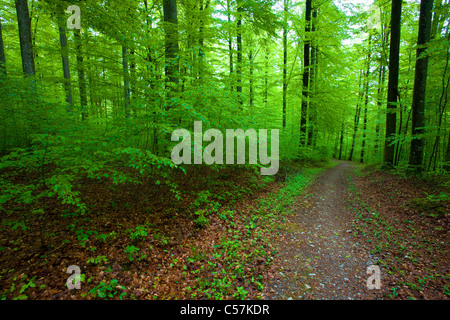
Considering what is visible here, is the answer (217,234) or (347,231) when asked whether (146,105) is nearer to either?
(217,234)

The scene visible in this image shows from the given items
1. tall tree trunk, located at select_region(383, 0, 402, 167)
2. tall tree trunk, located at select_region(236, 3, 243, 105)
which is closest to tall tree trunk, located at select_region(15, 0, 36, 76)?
tall tree trunk, located at select_region(236, 3, 243, 105)

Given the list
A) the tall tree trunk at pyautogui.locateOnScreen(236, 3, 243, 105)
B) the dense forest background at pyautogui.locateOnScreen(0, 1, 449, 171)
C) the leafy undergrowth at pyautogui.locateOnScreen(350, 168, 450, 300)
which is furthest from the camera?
the tall tree trunk at pyautogui.locateOnScreen(236, 3, 243, 105)

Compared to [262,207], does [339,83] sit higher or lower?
higher

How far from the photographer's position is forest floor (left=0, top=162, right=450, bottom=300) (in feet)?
9.52

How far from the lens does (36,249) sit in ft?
10.6

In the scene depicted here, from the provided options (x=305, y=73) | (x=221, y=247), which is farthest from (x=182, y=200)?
(x=305, y=73)

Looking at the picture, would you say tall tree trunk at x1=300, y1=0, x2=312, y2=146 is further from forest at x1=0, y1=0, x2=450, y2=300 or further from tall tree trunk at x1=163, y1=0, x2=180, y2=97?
tall tree trunk at x1=163, y1=0, x2=180, y2=97

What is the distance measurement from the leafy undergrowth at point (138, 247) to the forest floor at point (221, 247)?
19mm

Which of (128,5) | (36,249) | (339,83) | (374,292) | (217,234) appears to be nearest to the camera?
(374,292)

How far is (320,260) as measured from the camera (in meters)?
3.75

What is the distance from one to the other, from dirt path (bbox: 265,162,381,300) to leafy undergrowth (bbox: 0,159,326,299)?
393mm

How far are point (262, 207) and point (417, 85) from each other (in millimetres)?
8256
